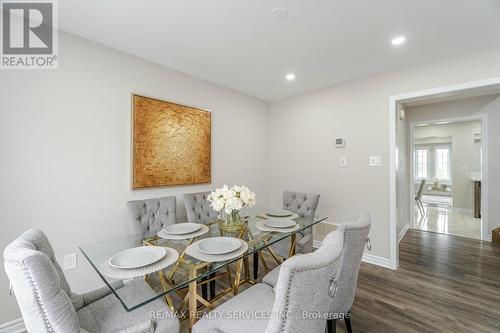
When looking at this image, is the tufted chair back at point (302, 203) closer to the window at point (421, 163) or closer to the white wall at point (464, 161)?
the white wall at point (464, 161)

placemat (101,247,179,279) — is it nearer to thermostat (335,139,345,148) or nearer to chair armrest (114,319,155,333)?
chair armrest (114,319,155,333)

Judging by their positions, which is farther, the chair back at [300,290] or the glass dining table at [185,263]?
the glass dining table at [185,263]

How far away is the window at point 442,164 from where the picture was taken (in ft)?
25.1

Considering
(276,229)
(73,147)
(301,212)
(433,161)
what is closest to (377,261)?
(301,212)

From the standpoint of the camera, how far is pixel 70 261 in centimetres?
197

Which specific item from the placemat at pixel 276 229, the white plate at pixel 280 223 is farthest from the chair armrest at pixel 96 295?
the white plate at pixel 280 223

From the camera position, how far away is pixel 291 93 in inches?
143

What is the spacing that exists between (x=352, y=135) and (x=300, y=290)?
9.22 ft

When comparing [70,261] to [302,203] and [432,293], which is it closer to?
[302,203]

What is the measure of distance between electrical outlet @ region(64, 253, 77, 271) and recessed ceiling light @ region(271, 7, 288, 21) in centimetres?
274

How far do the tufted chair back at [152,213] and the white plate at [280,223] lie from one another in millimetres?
1032

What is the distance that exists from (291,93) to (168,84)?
199cm

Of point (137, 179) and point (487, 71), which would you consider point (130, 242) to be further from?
point (487, 71)

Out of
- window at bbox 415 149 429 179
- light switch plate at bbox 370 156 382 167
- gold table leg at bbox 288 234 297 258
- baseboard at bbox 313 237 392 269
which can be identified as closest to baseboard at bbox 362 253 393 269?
baseboard at bbox 313 237 392 269
